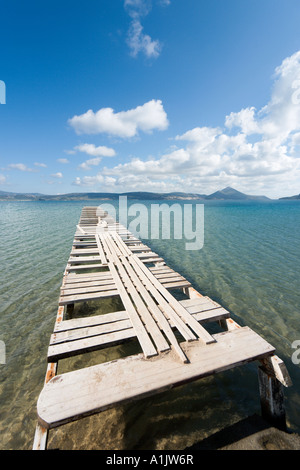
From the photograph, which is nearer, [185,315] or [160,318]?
[160,318]

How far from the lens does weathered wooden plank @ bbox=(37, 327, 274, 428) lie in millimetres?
2834

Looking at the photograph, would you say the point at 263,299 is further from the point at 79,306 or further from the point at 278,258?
the point at 79,306

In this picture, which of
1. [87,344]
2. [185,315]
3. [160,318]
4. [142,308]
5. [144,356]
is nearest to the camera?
[144,356]

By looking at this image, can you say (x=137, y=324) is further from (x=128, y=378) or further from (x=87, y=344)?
(x=128, y=378)

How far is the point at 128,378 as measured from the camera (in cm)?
331

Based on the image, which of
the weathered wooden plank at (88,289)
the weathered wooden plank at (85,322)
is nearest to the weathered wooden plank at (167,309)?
the weathered wooden plank at (85,322)

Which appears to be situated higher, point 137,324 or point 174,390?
point 137,324

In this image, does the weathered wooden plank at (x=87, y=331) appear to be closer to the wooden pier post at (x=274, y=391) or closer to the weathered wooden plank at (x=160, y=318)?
the weathered wooden plank at (x=160, y=318)

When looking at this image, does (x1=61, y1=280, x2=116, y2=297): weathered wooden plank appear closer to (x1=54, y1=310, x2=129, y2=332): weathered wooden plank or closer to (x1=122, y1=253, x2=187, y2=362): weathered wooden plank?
(x1=122, y1=253, x2=187, y2=362): weathered wooden plank

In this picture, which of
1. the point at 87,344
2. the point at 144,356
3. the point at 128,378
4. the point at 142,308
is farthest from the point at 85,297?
the point at 128,378

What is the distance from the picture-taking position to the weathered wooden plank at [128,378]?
2834 mm

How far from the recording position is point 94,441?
3.65 metres

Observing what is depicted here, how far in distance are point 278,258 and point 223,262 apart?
447 cm
